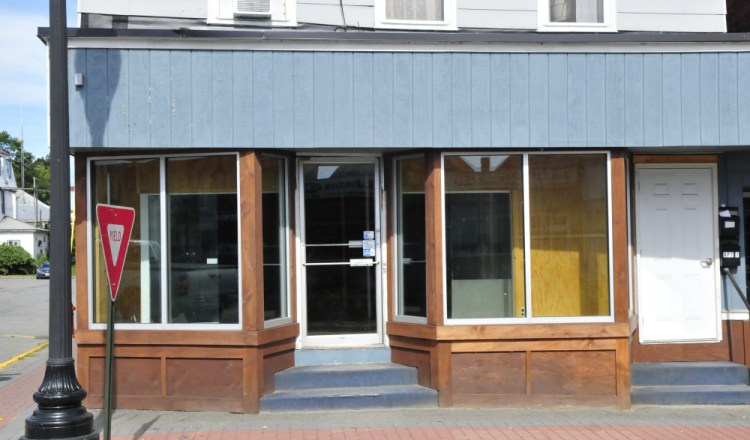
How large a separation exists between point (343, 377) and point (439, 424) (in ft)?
4.40

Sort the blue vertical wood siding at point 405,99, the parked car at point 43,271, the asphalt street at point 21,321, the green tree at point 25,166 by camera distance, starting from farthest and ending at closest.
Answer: the green tree at point 25,166, the parked car at point 43,271, the asphalt street at point 21,321, the blue vertical wood siding at point 405,99

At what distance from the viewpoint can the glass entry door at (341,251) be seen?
9734 millimetres

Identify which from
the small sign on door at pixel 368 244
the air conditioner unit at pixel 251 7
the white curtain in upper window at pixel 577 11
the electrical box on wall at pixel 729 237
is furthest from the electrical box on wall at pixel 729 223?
the air conditioner unit at pixel 251 7

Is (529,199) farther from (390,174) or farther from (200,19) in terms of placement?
(200,19)

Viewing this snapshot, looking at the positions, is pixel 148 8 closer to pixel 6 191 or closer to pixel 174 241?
pixel 174 241

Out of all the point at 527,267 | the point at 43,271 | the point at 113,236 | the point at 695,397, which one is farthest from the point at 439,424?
the point at 43,271

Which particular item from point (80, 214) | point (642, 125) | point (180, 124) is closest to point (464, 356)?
point (642, 125)

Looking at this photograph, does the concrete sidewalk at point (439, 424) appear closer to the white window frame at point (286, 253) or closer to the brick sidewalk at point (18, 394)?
the brick sidewalk at point (18, 394)

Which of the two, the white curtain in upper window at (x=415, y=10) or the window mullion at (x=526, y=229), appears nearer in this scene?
the window mullion at (x=526, y=229)

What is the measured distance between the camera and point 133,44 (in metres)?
8.70

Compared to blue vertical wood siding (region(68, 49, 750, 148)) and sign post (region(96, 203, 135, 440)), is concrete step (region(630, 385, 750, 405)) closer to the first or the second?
blue vertical wood siding (region(68, 49, 750, 148))

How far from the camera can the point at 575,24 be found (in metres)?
9.49

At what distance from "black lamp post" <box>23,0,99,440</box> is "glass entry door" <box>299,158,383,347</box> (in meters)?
3.18

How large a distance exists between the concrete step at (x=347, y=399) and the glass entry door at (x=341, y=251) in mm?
890
